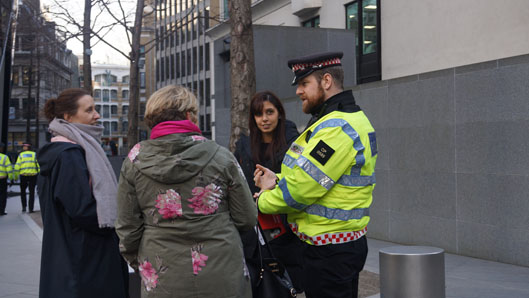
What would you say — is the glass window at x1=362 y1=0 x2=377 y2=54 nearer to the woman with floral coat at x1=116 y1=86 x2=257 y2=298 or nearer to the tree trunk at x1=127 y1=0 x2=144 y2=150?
the tree trunk at x1=127 y1=0 x2=144 y2=150

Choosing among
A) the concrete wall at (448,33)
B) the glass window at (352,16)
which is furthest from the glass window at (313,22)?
the concrete wall at (448,33)

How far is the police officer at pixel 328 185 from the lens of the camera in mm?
3150

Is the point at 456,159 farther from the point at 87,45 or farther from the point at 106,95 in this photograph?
the point at 106,95

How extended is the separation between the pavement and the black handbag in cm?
298

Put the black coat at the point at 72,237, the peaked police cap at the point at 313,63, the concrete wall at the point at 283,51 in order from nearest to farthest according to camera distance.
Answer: the peaked police cap at the point at 313,63 → the black coat at the point at 72,237 → the concrete wall at the point at 283,51

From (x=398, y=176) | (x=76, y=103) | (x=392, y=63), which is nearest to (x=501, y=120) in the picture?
(x=398, y=176)

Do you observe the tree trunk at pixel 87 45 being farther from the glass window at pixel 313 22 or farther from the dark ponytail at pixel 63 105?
the dark ponytail at pixel 63 105

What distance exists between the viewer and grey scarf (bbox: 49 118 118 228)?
3.60 meters

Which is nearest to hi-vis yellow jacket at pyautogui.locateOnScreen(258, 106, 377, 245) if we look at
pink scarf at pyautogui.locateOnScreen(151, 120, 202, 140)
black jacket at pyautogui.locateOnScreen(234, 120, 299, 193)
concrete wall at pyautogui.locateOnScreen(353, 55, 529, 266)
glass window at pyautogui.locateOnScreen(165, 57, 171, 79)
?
pink scarf at pyautogui.locateOnScreen(151, 120, 202, 140)

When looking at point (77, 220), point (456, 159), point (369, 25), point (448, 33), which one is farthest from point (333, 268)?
point (369, 25)

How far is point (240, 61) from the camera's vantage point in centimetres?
889

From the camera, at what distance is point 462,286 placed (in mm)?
6672

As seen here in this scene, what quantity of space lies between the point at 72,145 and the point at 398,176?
265 inches

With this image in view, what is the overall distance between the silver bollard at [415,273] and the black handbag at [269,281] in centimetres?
127
